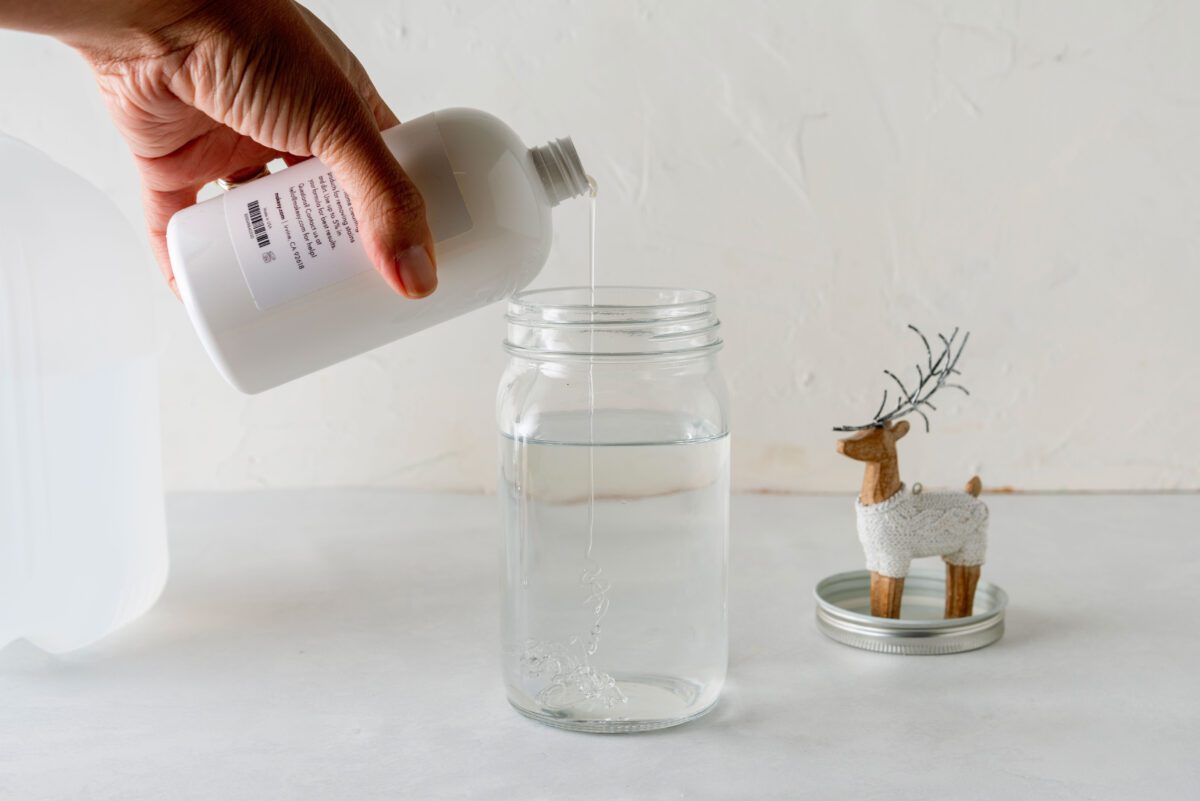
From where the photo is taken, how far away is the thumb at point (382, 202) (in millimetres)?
688

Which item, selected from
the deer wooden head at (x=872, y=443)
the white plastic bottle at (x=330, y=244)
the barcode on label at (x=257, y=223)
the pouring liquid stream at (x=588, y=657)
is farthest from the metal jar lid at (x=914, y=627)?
the barcode on label at (x=257, y=223)

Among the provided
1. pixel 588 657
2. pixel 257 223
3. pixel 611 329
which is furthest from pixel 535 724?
pixel 257 223

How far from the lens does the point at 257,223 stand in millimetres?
721

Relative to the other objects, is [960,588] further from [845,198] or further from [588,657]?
[845,198]

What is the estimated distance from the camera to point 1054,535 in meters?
1.26

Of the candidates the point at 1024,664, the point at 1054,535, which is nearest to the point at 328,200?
the point at 1024,664

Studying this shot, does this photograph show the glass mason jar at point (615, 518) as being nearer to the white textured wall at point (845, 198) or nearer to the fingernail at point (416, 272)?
the fingernail at point (416, 272)

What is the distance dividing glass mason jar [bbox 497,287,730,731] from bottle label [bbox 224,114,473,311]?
103 mm

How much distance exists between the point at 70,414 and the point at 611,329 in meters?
0.44

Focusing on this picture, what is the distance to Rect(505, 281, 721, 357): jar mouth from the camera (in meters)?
0.78

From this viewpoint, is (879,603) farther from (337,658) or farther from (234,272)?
(234,272)

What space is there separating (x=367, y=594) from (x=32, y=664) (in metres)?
0.27

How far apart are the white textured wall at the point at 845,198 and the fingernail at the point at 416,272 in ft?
2.16

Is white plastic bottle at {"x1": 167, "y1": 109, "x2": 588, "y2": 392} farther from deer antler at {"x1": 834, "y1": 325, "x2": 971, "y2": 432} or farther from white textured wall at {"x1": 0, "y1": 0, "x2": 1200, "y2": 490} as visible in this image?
white textured wall at {"x1": 0, "y1": 0, "x2": 1200, "y2": 490}
